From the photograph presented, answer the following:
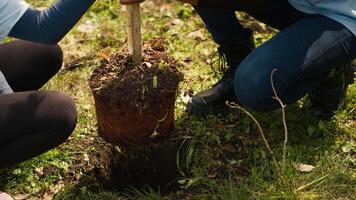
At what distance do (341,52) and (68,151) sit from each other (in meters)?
1.30

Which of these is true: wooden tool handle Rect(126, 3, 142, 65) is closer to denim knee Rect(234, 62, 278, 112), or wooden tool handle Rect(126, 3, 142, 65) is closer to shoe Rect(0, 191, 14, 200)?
denim knee Rect(234, 62, 278, 112)

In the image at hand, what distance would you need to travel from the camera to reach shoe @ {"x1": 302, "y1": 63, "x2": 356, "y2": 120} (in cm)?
239

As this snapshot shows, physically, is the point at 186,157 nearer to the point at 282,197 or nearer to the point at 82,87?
the point at 282,197

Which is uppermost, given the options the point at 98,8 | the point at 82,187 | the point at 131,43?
the point at 131,43

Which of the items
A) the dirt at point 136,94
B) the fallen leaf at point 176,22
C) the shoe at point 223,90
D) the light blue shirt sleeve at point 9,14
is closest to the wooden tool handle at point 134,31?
the dirt at point 136,94

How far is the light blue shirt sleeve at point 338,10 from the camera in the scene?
208cm

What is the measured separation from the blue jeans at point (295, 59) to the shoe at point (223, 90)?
0.34m

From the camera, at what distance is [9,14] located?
6.47 ft

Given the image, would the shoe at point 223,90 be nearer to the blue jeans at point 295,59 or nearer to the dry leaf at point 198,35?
the blue jeans at point 295,59

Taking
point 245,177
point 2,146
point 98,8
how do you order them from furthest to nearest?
point 98,8, point 245,177, point 2,146

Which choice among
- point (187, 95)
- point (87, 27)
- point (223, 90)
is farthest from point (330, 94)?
point (87, 27)

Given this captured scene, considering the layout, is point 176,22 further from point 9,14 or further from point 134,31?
point 9,14

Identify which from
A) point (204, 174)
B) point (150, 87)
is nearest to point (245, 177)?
point (204, 174)

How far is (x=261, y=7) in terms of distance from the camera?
2281 mm
